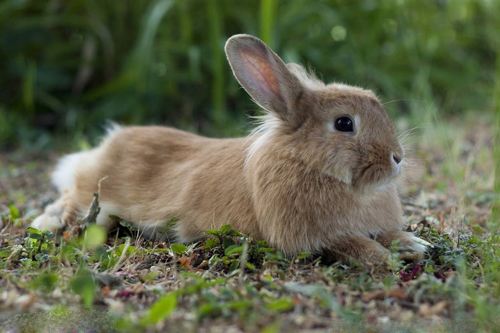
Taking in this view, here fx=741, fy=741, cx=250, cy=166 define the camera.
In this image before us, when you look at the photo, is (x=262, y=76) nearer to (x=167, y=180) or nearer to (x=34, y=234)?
(x=167, y=180)

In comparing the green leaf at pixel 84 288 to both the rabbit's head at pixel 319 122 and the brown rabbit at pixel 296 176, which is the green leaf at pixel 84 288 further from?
the rabbit's head at pixel 319 122

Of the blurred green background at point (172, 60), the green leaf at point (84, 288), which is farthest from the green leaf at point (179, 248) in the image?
the blurred green background at point (172, 60)

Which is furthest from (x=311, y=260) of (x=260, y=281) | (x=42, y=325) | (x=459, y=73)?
(x=459, y=73)

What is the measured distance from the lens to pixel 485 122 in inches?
288

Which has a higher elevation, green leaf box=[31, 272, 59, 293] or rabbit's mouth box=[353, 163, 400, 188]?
Answer: rabbit's mouth box=[353, 163, 400, 188]

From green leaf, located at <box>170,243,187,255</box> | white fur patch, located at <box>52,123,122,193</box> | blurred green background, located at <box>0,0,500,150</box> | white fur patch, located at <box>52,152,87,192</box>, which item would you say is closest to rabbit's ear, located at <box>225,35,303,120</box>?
green leaf, located at <box>170,243,187,255</box>

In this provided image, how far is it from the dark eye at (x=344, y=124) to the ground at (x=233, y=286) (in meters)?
0.62

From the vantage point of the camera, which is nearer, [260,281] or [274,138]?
[260,281]

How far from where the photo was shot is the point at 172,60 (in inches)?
281

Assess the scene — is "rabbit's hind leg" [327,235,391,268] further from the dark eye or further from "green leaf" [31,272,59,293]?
"green leaf" [31,272,59,293]

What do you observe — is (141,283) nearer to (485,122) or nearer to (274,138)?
(274,138)

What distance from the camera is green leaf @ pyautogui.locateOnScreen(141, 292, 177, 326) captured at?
8.34 feet

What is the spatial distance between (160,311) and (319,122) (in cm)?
137

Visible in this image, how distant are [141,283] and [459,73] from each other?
5745mm
